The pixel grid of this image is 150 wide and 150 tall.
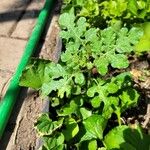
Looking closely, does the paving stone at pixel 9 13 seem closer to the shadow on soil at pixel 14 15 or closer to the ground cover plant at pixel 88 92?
the shadow on soil at pixel 14 15

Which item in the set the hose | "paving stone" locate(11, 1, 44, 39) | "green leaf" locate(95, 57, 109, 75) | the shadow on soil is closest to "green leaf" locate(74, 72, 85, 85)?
"green leaf" locate(95, 57, 109, 75)

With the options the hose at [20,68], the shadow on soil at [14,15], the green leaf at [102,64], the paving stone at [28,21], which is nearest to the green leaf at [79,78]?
the green leaf at [102,64]

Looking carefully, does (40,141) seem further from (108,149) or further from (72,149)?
(108,149)

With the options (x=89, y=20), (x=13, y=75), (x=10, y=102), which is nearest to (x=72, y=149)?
(x=10, y=102)

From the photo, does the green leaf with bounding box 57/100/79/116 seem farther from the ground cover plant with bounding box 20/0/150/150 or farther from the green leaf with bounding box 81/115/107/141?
the green leaf with bounding box 81/115/107/141

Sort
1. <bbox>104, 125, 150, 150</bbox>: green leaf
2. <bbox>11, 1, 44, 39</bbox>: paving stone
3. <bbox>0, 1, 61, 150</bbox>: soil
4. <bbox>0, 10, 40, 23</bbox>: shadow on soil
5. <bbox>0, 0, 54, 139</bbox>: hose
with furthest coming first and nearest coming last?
<bbox>0, 10, 40, 23</bbox>: shadow on soil < <bbox>11, 1, 44, 39</bbox>: paving stone < <bbox>0, 0, 54, 139</bbox>: hose < <bbox>0, 1, 61, 150</bbox>: soil < <bbox>104, 125, 150, 150</bbox>: green leaf

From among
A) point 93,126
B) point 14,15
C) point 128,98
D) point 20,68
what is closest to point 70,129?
→ point 93,126
